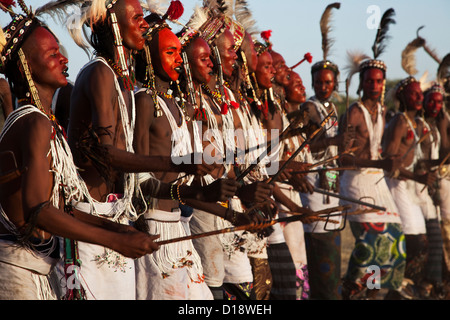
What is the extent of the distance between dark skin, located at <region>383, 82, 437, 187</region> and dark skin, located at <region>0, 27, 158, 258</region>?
20.7 feet

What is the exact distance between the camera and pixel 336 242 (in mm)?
8117

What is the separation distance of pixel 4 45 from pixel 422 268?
7.77 m

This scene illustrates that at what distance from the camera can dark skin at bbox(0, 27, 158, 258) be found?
349 cm

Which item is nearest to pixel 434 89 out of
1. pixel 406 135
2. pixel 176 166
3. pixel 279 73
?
pixel 406 135

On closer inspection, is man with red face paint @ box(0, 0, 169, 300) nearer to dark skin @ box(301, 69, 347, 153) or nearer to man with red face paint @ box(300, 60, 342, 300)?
man with red face paint @ box(300, 60, 342, 300)

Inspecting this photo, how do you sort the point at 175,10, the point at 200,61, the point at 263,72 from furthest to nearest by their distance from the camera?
the point at 263,72 → the point at 200,61 → the point at 175,10

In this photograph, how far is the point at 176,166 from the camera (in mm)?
4254

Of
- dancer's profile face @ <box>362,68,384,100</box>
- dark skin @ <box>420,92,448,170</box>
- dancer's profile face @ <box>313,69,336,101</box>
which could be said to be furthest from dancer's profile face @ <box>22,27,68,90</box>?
dark skin @ <box>420,92,448,170</box>

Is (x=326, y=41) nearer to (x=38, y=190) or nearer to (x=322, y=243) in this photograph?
(x=322, y=243)

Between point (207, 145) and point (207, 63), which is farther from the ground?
point (207, 63)

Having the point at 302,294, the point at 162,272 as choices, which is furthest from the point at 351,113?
the point at 162,272

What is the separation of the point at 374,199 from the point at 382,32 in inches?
101

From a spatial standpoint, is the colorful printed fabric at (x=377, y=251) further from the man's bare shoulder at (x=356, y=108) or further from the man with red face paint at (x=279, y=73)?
the man with red face paint at (x=279, y=73)

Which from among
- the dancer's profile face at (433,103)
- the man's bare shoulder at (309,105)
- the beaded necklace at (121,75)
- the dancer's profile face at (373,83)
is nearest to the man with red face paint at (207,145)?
the beaded necklace at (121,75)
